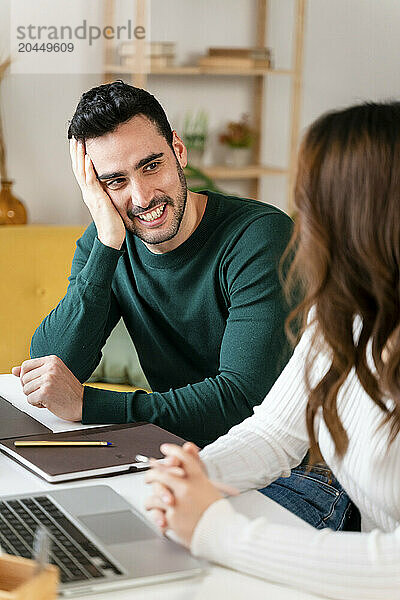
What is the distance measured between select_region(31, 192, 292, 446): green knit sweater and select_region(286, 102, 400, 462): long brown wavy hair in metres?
0.56

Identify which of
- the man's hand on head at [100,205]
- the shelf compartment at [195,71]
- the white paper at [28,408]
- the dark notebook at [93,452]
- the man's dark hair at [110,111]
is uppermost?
the shelf compartment at [195,71]

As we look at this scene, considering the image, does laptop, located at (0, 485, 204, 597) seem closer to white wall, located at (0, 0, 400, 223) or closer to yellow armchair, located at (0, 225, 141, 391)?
yellow armchair, located at (0, 225, 141, 391)

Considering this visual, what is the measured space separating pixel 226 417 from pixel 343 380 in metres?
0.55

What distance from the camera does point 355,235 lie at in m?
1.04

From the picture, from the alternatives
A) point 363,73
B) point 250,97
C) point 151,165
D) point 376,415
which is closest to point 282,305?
point 151,165

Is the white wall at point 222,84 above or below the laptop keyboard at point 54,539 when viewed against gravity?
above

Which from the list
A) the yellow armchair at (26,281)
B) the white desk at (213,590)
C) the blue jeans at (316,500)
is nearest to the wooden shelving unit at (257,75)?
the yellow armchair at (26,281)

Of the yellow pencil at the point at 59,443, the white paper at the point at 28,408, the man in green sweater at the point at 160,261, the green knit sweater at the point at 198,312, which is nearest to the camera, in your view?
the yellow pencil at the point at 59,443

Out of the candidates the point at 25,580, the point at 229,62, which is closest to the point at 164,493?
the point at 25,580

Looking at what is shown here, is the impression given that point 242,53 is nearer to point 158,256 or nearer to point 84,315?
point 158,256

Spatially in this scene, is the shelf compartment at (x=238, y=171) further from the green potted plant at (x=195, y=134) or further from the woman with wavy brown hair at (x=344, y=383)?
the woman with wavy brown hair at (x=344, y=383)

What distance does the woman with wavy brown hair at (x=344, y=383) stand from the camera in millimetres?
958

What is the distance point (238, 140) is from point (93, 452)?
3.05 meters

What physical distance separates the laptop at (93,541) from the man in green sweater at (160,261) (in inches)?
23.9
